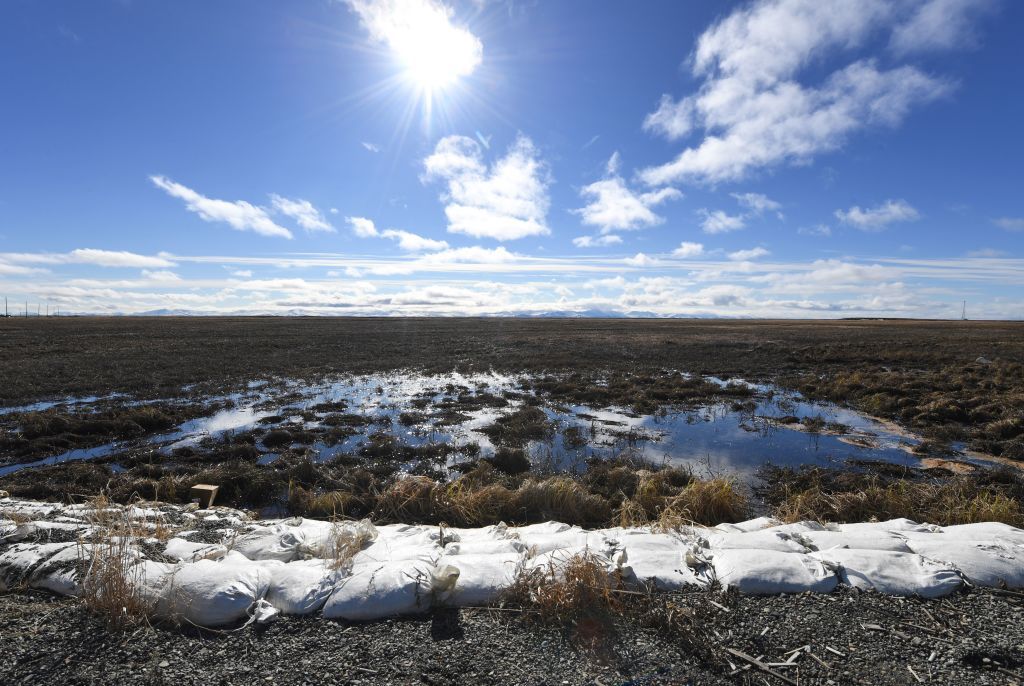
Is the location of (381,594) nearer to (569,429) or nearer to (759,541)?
(759,541)

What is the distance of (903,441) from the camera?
1189 centimetres

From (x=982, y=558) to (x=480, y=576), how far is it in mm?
4837

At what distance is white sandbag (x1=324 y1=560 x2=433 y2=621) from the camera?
3.86 metres

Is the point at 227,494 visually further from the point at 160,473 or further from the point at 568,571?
the point at 568,571

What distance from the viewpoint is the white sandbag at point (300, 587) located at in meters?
3.93

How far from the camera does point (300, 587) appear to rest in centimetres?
407

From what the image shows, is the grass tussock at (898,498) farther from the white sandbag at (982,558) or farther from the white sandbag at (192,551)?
the white sandbag at (192,551)

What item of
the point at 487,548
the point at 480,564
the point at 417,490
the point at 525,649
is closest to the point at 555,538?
the point at 487,548

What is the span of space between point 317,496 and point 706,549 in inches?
245

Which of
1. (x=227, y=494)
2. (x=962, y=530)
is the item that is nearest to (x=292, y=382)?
(x=227, y=494)

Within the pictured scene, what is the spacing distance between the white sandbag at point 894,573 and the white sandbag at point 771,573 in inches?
7.7

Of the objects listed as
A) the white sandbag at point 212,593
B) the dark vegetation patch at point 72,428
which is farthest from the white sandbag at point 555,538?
the dark vegetation patch at point 72,428

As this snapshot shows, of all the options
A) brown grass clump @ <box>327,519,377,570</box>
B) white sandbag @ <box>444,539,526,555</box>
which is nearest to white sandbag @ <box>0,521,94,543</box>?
brown grass clump @ <box>327,519,377,570</box>

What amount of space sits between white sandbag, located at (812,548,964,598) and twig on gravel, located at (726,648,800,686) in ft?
5.30
